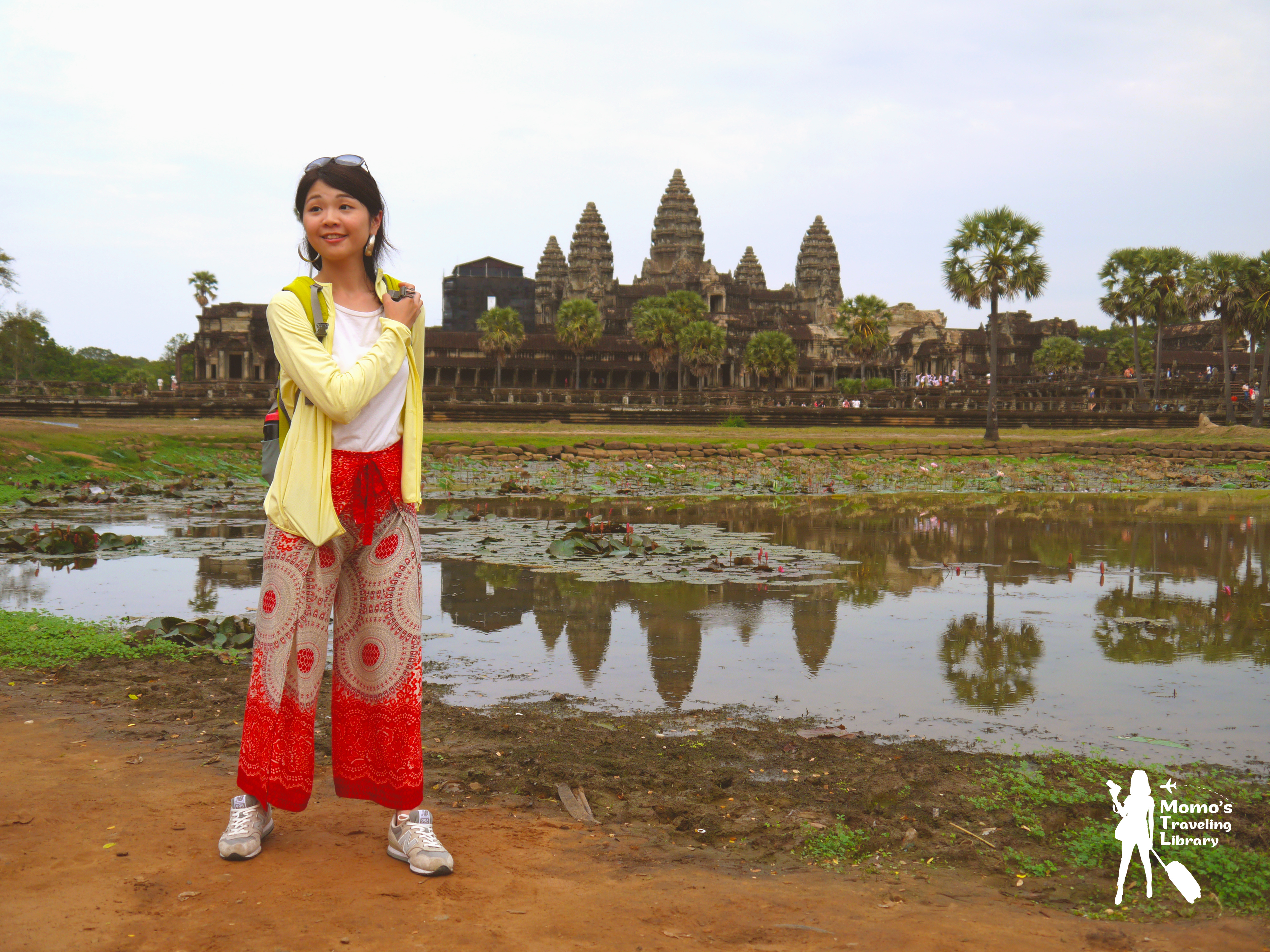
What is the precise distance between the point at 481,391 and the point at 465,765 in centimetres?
4103

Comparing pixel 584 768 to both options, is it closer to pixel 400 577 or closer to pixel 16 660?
pixel 400 577

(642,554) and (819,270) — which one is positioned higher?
(819,270)

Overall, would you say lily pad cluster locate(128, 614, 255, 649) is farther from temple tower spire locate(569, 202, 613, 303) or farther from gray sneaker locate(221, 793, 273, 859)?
temple tower spire locate(569, 202, 613, 303)

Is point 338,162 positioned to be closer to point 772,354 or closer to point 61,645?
point 61,645

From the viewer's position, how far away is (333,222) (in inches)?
124

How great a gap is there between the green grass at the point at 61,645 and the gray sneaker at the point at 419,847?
2792 millimetres

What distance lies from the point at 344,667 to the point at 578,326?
62.7m

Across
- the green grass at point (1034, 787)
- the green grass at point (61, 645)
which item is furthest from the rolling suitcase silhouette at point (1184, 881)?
the green grass at point (61, 645)

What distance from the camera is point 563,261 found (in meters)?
92.2

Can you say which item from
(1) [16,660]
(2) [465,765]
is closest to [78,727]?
(1) [16,660]

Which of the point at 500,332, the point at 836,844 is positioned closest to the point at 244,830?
the point at 836,844

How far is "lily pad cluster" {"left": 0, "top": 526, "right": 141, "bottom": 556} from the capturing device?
27.9ft

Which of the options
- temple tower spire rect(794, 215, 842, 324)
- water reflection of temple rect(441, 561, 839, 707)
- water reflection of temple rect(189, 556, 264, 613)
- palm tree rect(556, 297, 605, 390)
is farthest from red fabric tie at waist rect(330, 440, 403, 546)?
temple tower spire rect(794, 215, 842, 324)

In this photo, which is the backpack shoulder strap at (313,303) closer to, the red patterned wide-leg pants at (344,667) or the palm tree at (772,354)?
the red patterned wide-leg pants at (344,667)
